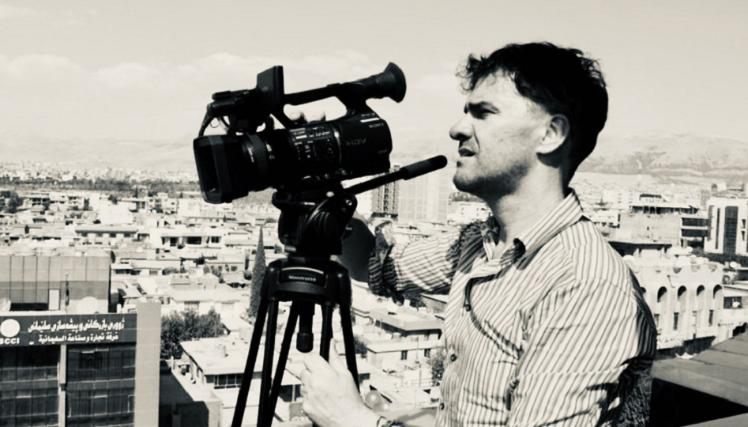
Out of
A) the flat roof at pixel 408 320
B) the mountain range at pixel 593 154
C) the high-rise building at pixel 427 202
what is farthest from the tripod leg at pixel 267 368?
the mountain range at pixel 593 154

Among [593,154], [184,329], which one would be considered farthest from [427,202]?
[593,154]

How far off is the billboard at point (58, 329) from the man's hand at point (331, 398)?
30.9ft

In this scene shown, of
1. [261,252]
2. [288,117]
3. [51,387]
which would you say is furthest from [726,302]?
[288,117]

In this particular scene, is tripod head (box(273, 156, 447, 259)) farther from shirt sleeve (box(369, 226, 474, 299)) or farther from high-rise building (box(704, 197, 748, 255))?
high-rise building (box(704, 197, 748, 255))

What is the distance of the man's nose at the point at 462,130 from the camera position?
0.98 meters

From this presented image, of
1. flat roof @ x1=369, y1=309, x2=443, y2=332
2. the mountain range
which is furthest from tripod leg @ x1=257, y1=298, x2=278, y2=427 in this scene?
the mountain range

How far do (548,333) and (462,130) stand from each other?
0.95 ft

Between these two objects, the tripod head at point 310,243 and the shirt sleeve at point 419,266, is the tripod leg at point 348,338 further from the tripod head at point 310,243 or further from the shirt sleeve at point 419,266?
the shirt sleeve at point 419,266

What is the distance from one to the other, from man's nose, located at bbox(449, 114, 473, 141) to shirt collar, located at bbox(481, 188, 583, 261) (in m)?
0.13

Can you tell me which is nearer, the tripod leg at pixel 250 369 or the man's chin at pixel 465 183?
the man's chin at pixel 465 183

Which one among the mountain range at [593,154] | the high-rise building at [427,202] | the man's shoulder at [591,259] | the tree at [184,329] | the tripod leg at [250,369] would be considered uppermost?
the mountain range at [593,154]

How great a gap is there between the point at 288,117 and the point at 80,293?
11202 millimetres

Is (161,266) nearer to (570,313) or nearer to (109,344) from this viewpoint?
(109,344)

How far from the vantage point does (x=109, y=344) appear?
9930 millimetres
